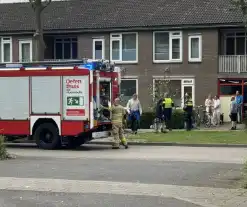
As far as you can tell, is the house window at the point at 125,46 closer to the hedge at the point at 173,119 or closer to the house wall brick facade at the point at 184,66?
the house wall brick facade at the point at 184,66

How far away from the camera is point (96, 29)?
120 feet

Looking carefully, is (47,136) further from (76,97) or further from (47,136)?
(76,97)

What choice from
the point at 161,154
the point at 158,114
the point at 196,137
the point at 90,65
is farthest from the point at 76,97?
the point at 158,114

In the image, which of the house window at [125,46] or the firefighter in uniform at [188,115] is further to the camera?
the house window at [125,46]

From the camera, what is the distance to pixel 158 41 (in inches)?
1415

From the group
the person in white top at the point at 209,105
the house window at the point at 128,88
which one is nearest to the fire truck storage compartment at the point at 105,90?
the person in white top at the point at 209,105

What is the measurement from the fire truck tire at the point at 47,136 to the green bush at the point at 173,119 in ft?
32.2

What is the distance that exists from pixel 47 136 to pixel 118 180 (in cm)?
871

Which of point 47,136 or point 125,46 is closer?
point 47,136

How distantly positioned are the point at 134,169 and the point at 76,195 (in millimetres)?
3888

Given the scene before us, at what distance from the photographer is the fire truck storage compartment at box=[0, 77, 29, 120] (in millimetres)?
20469

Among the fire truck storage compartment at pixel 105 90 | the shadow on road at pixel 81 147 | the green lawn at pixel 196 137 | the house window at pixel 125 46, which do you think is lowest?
the shadow on road at pixel 81 147

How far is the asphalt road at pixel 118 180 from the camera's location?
9.66 metres

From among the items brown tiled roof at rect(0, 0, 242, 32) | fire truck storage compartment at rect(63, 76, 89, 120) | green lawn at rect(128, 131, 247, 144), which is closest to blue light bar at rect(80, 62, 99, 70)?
fire truck storage compartment at rect(63, 76, 89, 120)
